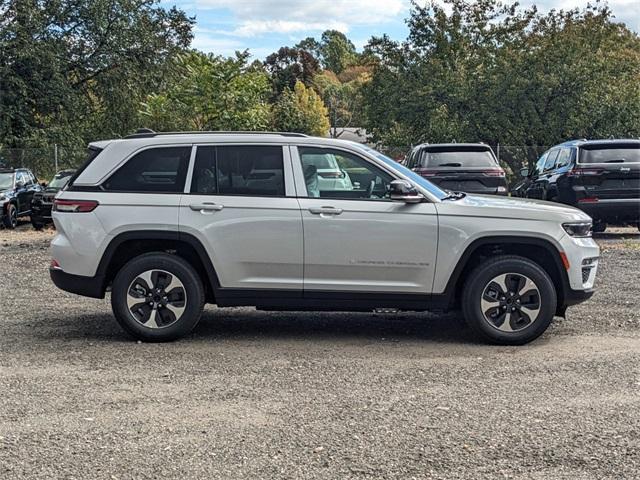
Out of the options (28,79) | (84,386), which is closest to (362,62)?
(28,79)

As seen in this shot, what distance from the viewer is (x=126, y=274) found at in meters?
6.65

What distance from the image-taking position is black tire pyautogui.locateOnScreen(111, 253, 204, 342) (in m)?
6.64

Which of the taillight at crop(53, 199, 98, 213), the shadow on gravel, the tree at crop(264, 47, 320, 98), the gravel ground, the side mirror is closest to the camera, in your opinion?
the gravel ground

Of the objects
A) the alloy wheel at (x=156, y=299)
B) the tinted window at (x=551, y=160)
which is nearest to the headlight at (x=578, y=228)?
the alloy wheel at (x=156, y=299)

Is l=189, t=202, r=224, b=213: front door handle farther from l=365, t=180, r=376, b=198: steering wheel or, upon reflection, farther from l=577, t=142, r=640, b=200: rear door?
l=577, t=142, r=640, b=200: rear door

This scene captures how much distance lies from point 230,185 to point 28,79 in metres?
22.9

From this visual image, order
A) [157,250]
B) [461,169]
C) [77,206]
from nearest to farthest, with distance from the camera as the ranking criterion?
1. [77,206]
2. [157,250]
3. [461,169]

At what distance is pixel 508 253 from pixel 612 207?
761cm

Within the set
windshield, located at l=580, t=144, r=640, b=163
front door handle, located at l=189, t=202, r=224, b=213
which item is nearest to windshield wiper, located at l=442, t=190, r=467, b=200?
front door handle, located at l=189, t=202, r=224, b=213

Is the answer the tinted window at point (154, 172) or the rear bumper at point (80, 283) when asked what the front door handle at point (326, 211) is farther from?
the rear bumper at point (80, 283)

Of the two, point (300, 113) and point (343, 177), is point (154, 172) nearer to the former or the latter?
point (343, 177)

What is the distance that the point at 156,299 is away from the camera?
6691 millimetres

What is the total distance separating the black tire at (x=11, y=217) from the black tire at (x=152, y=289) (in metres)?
13.6

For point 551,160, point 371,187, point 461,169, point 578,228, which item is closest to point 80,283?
Answer: point 371,187
